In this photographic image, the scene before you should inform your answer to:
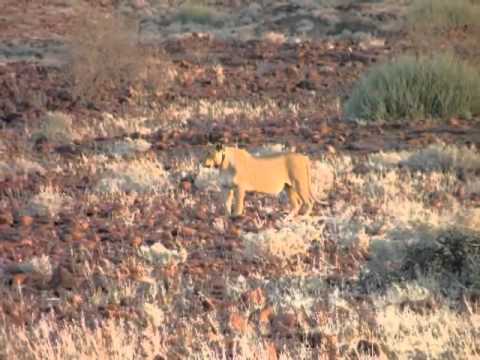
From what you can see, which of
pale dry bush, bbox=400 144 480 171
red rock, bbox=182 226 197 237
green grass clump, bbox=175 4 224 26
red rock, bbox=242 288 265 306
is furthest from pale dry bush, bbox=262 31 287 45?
red rock, bbox=242 288 265 306

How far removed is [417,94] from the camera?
1617 centimetres

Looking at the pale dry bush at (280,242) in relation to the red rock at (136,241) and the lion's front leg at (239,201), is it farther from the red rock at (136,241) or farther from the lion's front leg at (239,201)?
the red rock at (136,241)

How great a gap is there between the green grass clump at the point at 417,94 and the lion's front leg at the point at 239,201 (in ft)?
22.3

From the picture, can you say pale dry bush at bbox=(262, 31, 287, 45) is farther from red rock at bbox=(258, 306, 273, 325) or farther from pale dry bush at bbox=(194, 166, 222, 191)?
red rock at bbox=(258, 306, 273, 325)

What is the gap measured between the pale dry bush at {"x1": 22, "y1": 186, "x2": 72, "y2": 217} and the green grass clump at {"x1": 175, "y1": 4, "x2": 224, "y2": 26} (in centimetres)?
2828

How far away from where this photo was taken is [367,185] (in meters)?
10.8

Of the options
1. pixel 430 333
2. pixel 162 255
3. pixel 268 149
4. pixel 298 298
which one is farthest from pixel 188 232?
pixel 268 149

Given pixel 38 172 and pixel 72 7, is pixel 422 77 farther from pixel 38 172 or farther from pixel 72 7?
pixel 72 7

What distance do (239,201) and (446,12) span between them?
68.4 feet

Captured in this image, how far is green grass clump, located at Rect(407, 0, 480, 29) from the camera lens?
27.7 meters

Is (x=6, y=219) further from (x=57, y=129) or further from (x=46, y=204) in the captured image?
(x=57, y=129)

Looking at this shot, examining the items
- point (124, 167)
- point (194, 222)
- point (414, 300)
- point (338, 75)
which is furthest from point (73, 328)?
point (338, 75)

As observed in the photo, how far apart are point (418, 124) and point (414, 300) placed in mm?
8750

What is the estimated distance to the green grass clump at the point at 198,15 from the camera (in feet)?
127
